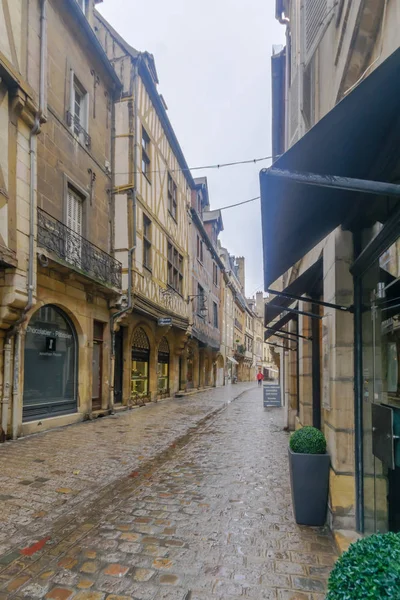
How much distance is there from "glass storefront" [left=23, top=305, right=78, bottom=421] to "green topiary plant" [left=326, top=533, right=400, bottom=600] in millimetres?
7910

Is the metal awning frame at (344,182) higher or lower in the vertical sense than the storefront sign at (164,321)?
higher

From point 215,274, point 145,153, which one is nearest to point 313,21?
point 145,153

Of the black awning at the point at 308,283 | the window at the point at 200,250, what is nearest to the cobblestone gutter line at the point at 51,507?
the black awning at the point at 308,283

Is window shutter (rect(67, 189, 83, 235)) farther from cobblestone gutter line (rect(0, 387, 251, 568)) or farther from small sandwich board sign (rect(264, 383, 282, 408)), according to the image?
small sandwich board sign (rect(264, 383, 282, 408))

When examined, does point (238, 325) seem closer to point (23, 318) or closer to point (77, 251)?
point (77, 251)

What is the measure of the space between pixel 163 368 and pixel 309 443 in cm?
1426

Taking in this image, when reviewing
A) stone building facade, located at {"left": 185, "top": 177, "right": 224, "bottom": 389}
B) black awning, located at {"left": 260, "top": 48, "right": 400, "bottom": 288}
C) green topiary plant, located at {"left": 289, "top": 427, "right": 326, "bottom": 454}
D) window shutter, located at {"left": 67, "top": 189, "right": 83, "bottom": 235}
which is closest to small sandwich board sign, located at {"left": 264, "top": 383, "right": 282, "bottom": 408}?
stone building facade, located at {"left": 185, "top": 177, "right": 224, "bottom": 389}

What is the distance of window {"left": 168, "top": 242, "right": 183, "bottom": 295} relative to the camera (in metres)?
16.7

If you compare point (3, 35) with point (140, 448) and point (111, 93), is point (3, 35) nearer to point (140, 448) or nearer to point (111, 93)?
point (111, 93)

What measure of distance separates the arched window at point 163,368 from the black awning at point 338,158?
14276mm

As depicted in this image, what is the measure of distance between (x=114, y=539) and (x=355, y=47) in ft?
14.1

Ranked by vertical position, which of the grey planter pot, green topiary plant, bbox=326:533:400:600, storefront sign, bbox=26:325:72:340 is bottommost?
the grey planter pot

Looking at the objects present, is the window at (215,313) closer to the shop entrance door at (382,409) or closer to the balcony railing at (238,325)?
the balcony railing at (238,325)

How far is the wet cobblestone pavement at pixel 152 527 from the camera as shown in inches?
106
